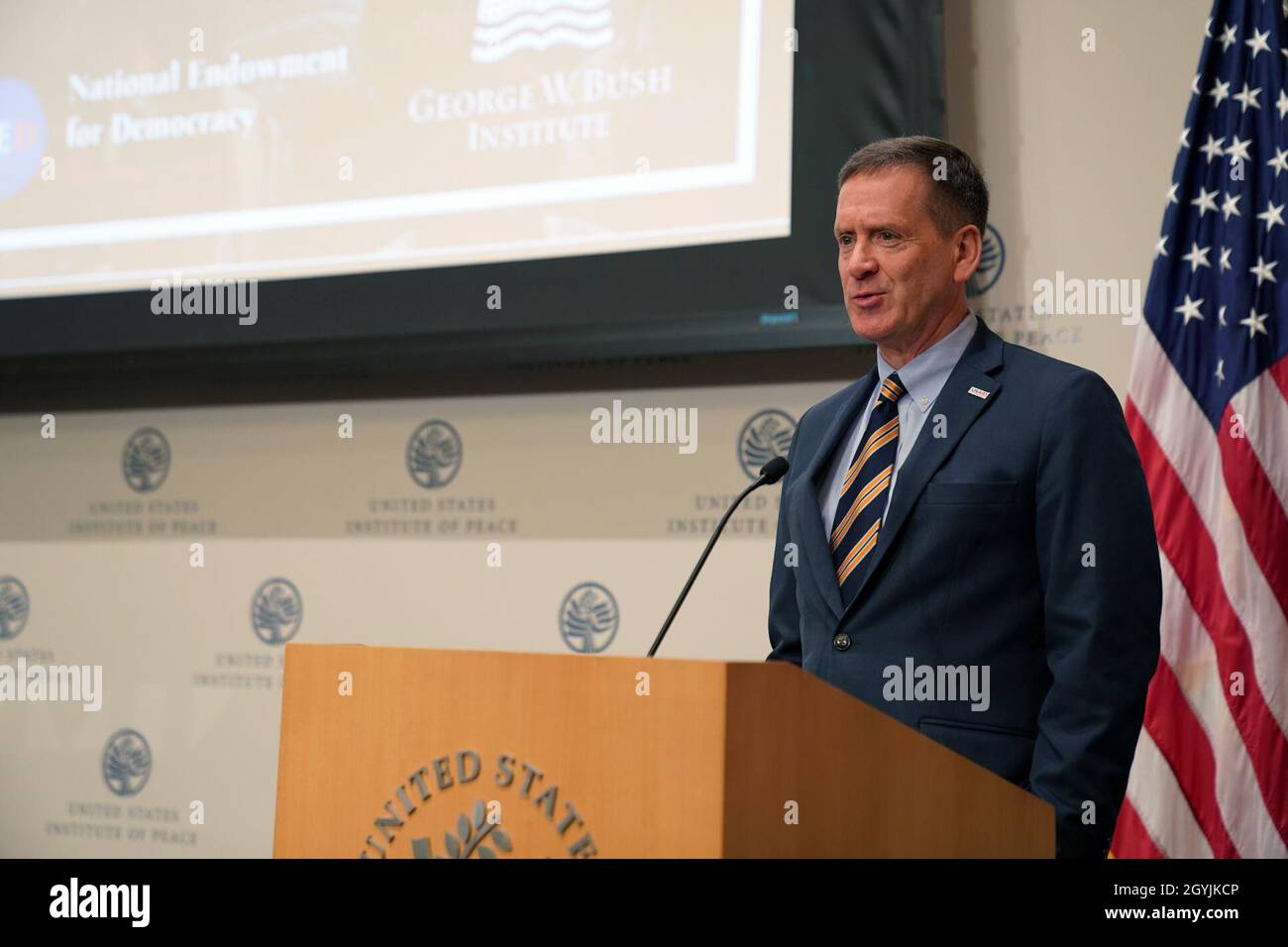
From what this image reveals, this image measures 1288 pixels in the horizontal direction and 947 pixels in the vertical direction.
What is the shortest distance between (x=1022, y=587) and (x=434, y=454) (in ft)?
7.02

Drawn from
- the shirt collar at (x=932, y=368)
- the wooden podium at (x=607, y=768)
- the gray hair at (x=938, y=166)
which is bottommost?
the wooden podium at (x=607, y=768)

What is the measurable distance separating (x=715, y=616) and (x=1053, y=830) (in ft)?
6.02

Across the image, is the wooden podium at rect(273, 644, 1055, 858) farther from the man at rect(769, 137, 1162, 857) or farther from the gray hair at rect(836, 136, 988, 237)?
the gray hair at rect(836, 136, 988, 237)

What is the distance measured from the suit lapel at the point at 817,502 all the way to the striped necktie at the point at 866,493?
0.02 meters

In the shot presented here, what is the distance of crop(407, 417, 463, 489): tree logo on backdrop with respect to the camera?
3.53m

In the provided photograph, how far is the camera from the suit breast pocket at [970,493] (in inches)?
67.4

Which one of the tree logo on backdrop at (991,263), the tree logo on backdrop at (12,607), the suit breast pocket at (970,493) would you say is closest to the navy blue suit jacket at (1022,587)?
the suit breast pocket at (970,493)

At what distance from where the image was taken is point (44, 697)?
4.05m

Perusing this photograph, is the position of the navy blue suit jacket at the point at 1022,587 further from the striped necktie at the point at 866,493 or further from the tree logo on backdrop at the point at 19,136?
the tree logo on backdrop at the point at 19,136

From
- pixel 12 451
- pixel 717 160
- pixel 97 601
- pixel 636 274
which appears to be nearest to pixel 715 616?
pixel 636 274

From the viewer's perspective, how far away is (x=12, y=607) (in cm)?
413

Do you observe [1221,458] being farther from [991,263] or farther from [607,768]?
[607,768]

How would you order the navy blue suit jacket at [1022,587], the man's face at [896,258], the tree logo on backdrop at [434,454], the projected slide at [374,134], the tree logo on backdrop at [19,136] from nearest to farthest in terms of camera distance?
the navy blue suit jacket at [1022,587] → the man's face at [896,258] → the projected slide at [374,134] → the tree logo on backdrop at [434,454] → the tree logo on backdrop at [19,136]

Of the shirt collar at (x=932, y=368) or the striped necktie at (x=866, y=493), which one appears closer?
the striped necktie at (x=866, y=493)
